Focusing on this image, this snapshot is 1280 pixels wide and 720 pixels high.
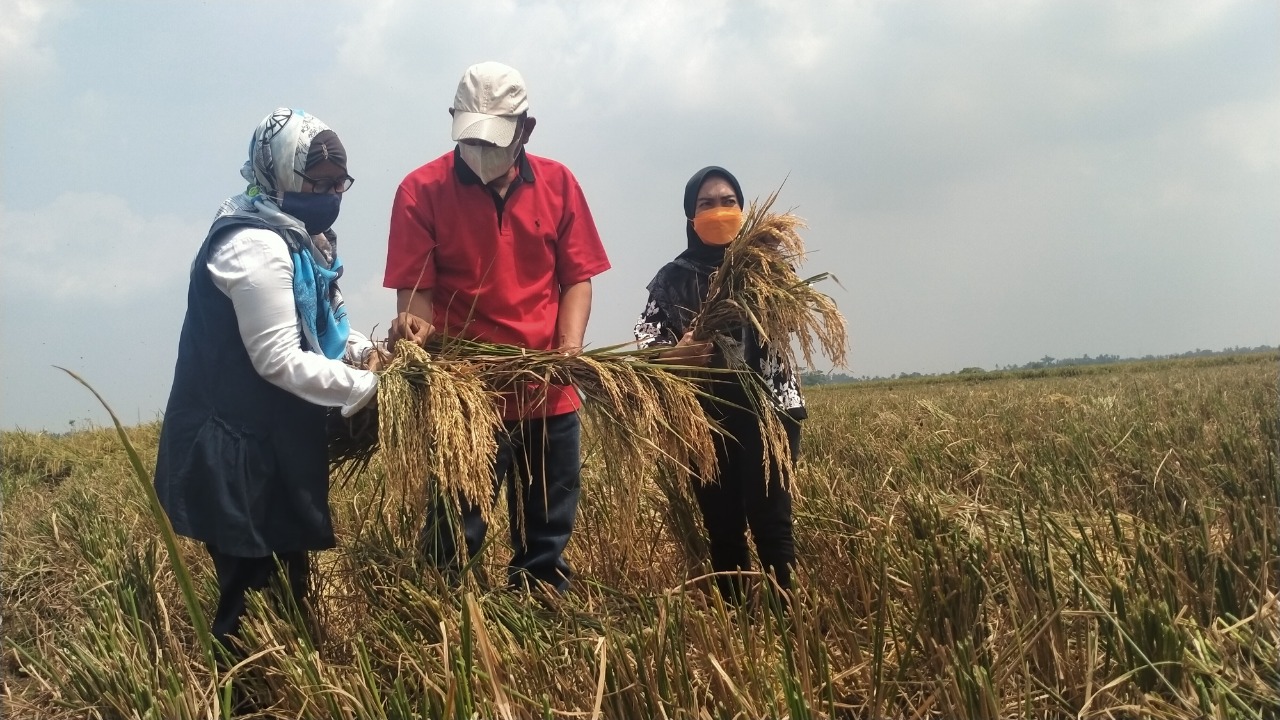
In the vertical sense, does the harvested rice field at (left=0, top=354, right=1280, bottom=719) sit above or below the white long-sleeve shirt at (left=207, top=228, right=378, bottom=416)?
below

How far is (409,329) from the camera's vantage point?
229 cm

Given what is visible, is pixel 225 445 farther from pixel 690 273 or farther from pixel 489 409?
pixel 690 273

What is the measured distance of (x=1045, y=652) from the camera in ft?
5.84

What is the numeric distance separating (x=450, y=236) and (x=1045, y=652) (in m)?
1.98

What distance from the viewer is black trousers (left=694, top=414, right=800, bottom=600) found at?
2.67 metres

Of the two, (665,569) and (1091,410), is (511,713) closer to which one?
(665,569)

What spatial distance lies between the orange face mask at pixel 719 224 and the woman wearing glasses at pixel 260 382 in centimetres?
124

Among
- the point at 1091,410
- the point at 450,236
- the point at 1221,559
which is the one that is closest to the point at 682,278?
the point at 450,236

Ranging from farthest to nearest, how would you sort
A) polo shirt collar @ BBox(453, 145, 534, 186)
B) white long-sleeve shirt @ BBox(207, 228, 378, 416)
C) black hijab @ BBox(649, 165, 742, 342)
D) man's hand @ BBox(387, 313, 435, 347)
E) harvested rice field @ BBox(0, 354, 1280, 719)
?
1. black hijab @ BBox(649, 165, 742, 342)
2. polo shirt collar @ BBox(453, 145, 534, 186)
3. man's hand @ BBox(387, 313, 435, 347)
4. white long-sleeve shirt @ BBox(207, 228, 378, 416)
5. harvested rice field @ BBox(0, 354, 1280, 719)

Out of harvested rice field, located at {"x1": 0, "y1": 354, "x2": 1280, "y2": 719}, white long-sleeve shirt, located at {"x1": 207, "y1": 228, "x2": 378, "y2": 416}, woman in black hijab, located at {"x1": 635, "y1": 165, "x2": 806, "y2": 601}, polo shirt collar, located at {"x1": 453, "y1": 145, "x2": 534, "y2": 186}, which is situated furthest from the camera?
woman in black hijab, located at {"x1": 635, "y1": 165, "x2": 806, "y2": 601}

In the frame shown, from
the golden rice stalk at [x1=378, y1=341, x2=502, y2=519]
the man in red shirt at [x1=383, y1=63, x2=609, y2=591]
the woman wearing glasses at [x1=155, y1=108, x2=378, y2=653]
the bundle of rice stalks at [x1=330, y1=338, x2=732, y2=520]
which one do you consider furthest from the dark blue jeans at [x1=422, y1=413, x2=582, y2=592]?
the woman wearing glasses at [x1=155, y1=108, x2=378, y2=653]

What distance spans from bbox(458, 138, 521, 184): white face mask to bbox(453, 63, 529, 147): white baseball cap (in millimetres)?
87

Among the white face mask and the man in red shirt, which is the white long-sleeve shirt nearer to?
the man in red shirt

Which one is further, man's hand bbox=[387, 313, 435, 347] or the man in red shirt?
the man in red shirt
